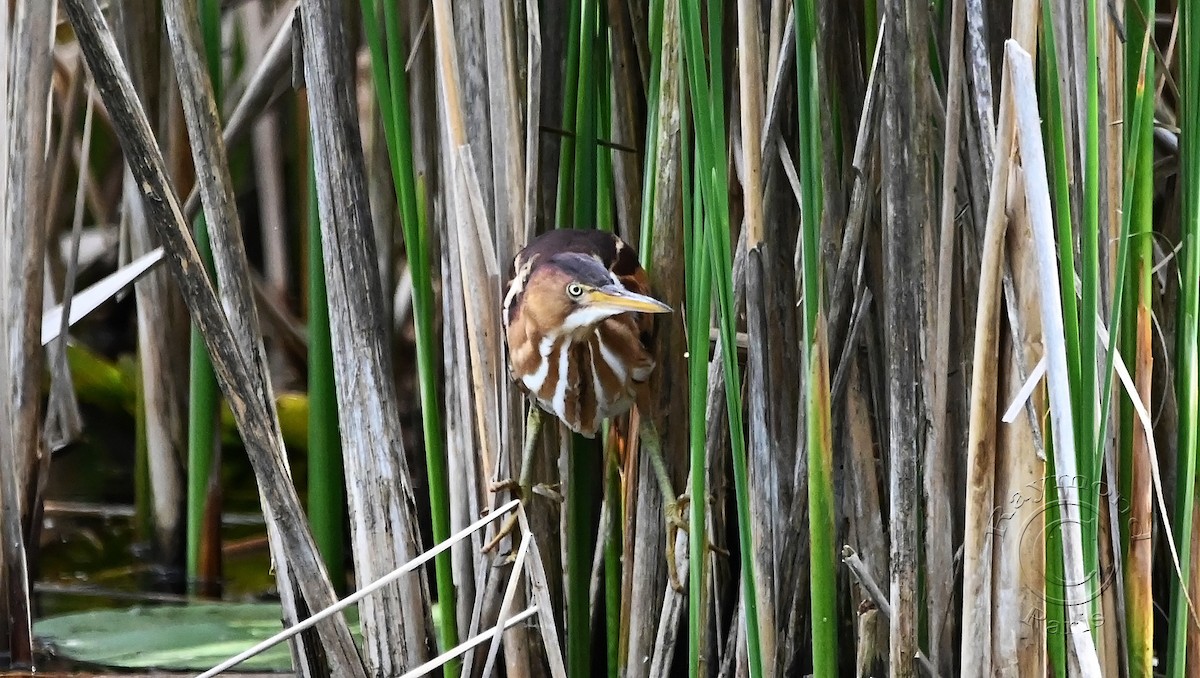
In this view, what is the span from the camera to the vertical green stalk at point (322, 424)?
1.38m

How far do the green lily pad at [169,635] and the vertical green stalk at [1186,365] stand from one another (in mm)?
1069

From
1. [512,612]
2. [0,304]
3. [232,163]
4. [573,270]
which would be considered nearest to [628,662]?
[512,612]

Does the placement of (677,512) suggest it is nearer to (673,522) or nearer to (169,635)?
(673,522)

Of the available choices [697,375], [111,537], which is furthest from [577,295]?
[111,537]

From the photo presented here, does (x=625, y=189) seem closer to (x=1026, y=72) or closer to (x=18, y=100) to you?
(x=1026, y=72)

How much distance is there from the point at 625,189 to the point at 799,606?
47 cm

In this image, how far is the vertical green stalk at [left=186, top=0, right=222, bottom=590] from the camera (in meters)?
1.58

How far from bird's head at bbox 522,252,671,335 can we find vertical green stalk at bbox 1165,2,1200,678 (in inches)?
16.7

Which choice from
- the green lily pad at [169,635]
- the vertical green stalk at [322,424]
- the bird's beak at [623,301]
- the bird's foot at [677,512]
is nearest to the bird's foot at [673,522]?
the bird's foot at [677,512]

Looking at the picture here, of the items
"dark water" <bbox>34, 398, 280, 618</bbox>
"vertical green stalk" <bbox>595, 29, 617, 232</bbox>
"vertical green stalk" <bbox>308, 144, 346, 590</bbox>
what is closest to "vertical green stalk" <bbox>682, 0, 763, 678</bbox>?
"vertical green stalk" <bbox>595, 29, 617, 232</bbox>

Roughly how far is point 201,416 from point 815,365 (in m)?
1.01

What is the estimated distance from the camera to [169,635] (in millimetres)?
1679

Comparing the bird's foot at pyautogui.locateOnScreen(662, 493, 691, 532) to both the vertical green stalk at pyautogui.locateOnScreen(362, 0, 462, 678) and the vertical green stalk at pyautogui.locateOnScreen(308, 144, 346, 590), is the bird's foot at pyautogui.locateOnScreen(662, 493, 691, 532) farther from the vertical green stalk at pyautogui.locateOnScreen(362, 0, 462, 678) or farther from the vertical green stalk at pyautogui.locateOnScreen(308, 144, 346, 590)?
the vertical green stalk at pyautogui.locateOnScreen(308, 144, 346, 590)

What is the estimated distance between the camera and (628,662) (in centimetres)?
128
